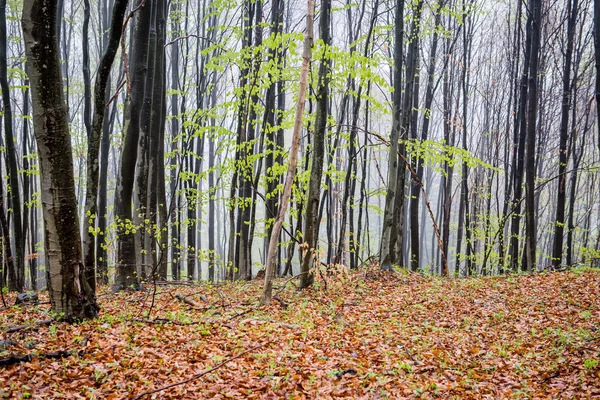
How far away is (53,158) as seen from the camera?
4852 mm

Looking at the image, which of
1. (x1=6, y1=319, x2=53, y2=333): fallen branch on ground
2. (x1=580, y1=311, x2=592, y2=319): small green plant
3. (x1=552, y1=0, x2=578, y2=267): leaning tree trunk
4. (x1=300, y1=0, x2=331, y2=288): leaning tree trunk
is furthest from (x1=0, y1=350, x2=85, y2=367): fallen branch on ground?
(x1=552, y1=0, x2=578, y2=267): leaning tree trunk

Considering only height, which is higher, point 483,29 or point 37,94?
point 483,29

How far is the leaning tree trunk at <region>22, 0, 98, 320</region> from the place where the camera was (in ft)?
15.2

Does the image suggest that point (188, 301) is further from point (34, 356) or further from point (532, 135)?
point (532, 135)

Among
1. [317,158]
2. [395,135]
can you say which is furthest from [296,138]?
[395,135]

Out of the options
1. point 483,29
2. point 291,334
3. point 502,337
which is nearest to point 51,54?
point 291,334

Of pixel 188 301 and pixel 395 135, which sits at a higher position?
pixel 395 135

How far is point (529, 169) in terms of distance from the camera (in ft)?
39.7

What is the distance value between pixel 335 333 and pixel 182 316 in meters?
2.57

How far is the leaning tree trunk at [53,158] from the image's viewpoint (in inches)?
182

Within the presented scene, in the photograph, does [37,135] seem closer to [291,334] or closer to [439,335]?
[291,334]

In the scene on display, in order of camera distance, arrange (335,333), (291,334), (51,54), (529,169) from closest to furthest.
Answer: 1. (51,54)
2. (291,334)
3. (335,333)
4. (529,169)

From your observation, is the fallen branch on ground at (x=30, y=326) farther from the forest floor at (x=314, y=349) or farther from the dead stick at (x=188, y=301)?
the dead stick at (x=188, y=301)

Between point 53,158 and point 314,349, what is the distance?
4215 mm
